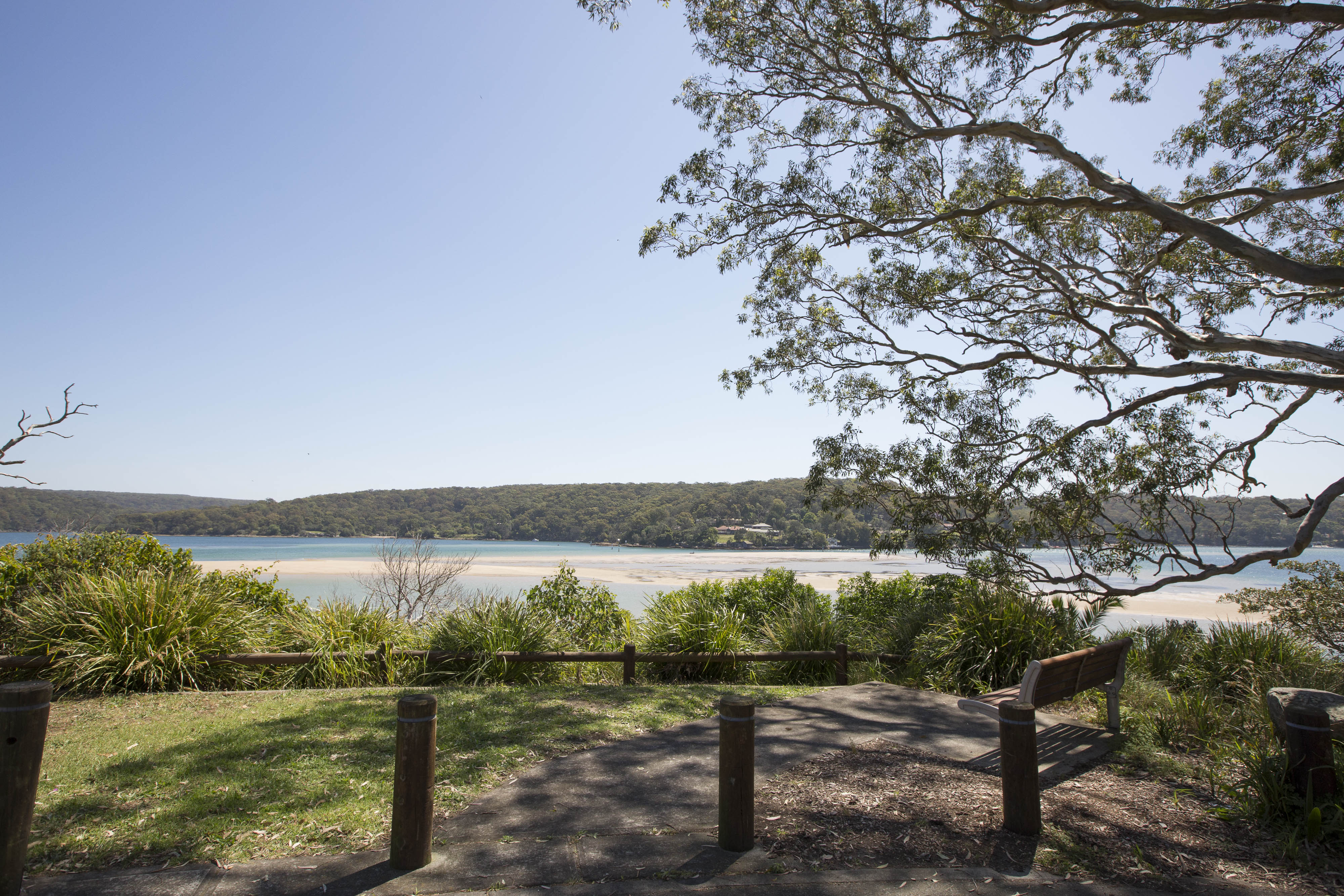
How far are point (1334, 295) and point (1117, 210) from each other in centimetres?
485

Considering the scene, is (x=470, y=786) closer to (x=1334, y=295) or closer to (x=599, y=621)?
(x=599, y=621)

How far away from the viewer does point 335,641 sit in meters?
8.32

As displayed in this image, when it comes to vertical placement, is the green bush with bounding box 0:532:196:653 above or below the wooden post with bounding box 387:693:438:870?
above

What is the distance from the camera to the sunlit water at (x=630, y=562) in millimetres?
30641

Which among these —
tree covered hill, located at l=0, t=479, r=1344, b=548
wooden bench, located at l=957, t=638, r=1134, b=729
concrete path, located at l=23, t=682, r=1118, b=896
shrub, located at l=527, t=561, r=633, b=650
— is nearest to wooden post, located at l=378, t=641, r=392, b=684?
shrub, located at l=527, t=561, r=633, b=650

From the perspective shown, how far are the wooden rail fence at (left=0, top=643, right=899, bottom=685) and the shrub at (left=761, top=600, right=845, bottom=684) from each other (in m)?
0.12

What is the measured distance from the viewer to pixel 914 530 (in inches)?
448

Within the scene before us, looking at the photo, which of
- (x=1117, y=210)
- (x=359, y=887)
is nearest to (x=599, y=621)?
(x=359, y=887)

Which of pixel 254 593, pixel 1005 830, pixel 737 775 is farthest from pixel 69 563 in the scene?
pixel 1005 830

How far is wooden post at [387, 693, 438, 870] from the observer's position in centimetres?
334

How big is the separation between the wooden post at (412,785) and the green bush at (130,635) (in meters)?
5.23

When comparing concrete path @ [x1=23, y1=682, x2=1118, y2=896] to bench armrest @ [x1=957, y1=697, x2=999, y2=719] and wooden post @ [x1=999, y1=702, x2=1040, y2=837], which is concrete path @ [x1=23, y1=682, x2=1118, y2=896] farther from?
wooden post @ [x1=999, y1=702, x2=1040, y2=837]

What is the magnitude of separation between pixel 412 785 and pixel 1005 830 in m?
3.25

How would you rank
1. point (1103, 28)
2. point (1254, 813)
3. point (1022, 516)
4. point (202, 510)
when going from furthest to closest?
point (202, 510), point (1022, 516), point (1103, 28), point (1254, 813)
